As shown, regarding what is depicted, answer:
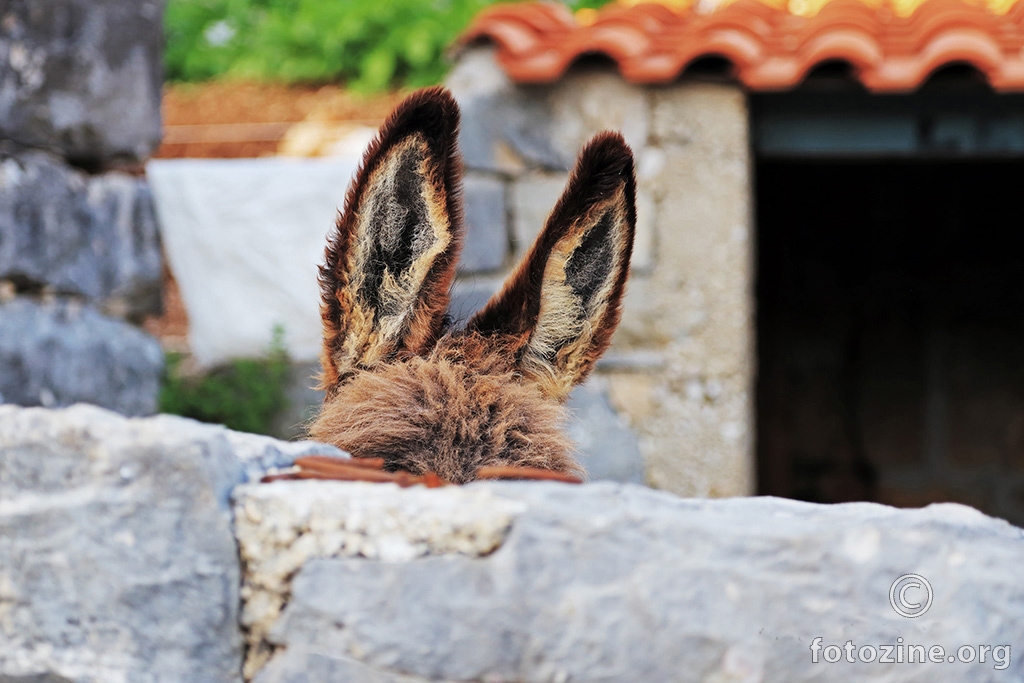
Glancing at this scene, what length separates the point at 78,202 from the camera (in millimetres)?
2803

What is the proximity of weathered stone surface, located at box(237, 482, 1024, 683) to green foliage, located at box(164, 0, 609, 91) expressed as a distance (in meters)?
7.66

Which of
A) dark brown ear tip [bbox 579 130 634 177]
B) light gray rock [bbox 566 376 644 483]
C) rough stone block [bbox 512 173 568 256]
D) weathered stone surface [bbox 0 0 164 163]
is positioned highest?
weathered stone surface [bbox 0 0 164 163]

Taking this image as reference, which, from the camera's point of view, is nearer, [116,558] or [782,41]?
[116,558]

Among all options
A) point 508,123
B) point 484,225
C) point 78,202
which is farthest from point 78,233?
point 508,123

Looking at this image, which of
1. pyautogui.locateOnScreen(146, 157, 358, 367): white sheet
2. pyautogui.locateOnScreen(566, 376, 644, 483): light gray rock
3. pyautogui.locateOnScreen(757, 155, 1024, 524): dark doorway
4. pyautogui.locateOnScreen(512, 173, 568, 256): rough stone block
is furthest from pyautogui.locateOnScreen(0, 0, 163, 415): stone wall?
pyautogui.locateOnScreen(757, 155, 1024, 524): dark doorway

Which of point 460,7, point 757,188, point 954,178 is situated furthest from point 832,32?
point 460,7

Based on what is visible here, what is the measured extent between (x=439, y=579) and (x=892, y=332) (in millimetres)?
5133

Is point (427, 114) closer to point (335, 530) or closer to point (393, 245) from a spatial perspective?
point (393, 245)

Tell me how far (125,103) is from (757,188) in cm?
377

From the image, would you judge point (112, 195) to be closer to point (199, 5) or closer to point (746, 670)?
point (746, 670)

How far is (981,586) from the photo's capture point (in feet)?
3.00

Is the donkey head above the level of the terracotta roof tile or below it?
below

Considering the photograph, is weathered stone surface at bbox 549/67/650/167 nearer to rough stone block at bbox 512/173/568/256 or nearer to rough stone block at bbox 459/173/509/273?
rough stone block at bbox 512/173/568/256

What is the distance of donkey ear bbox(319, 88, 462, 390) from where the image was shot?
1400 millimetres
